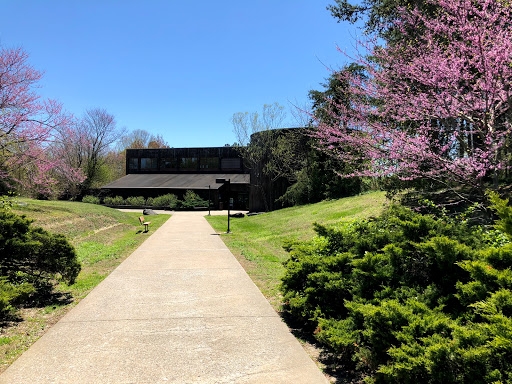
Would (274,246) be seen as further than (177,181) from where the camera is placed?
No

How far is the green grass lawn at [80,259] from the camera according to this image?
14.7 feet

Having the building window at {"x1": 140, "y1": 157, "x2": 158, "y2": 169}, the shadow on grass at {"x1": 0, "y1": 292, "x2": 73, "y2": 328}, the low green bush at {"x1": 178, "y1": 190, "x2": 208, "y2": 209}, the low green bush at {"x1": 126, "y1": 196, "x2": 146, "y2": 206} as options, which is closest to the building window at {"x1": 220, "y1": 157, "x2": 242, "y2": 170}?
the low green bush at {"x1": 178, "y1": 190, "x2": 208, "y2": 209}

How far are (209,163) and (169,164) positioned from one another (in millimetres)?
7063

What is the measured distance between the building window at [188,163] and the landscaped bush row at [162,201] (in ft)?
30.3

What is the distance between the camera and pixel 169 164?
5428cm

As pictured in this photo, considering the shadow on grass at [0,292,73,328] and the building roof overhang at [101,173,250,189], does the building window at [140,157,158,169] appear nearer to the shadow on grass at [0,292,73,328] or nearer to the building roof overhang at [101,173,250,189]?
the building roof overhang at [101,173,250,189]

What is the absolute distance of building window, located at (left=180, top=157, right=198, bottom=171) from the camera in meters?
52.7

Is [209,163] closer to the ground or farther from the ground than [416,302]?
farther from the ground

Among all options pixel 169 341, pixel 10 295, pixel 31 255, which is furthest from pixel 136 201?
pixel 169 341

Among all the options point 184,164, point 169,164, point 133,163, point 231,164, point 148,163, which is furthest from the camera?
point 133,163

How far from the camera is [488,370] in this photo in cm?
235

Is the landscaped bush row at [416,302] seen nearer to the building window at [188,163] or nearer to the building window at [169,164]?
the building window at [188,163]

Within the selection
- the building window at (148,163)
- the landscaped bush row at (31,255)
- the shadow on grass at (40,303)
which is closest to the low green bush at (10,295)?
the shadow on grass at (40,303)

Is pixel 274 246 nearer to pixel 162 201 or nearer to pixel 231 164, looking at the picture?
pixel 162 201
